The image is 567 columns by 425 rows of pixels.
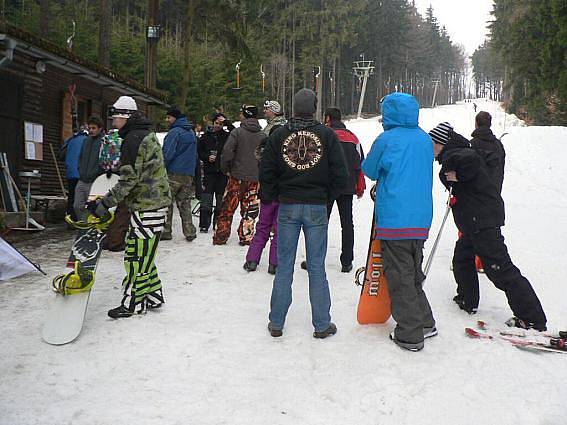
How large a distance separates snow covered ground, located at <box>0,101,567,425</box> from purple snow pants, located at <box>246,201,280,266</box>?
46cm

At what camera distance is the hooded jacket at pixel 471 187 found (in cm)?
446

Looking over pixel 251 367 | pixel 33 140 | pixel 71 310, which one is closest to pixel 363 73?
pixel 33 140

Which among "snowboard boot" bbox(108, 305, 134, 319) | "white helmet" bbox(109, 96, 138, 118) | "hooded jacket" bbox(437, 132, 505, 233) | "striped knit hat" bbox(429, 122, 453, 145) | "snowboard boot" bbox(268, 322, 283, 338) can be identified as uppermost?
"white helmet" bbox(109, 96, 138, 118)

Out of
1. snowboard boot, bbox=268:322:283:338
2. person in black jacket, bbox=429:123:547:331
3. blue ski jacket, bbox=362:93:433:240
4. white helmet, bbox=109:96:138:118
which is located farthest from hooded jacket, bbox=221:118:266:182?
snowboard boot, bbox=268:322:283:338

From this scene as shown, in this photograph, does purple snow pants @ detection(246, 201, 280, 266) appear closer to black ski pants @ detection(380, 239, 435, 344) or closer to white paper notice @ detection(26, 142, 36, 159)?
black ski pants @ detection(380, 239, 435, 344)

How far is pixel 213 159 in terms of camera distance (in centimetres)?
829

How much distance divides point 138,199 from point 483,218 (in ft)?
10.2

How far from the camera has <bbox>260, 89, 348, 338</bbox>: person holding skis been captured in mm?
4027

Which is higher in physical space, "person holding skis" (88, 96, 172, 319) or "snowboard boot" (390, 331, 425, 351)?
"person holding skis" (88, 96, 172, 319)

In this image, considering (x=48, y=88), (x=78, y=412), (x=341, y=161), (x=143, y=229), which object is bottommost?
(x=78, y=412)

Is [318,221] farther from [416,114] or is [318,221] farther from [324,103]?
[324,103]

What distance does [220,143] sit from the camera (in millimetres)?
8453

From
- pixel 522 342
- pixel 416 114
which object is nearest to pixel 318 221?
pixel 416 114

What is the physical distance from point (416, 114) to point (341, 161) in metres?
0.73
